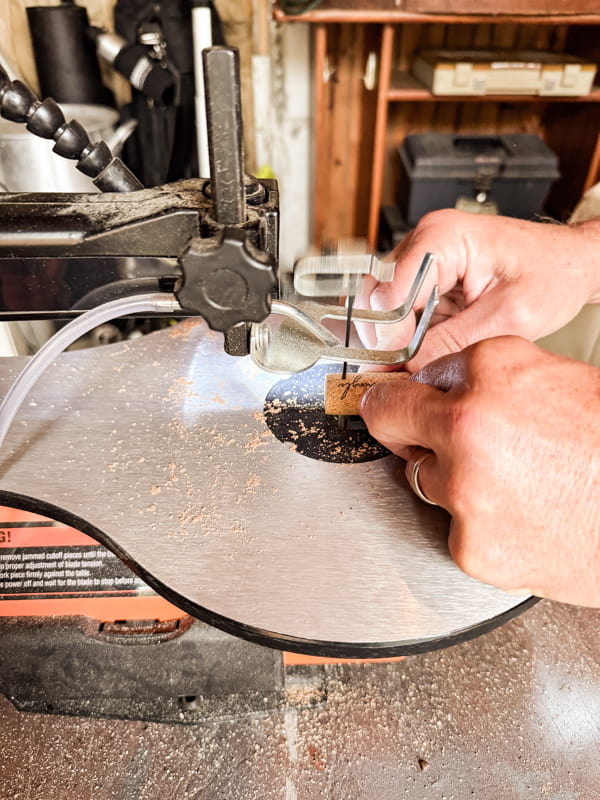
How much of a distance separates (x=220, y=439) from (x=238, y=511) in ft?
0.41

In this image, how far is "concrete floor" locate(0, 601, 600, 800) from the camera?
72 cm

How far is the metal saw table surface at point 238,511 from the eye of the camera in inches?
24.0

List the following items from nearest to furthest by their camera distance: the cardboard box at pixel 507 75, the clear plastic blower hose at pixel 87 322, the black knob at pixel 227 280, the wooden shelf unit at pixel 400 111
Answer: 1. the black knob at pixel 227 280
2. the clear plastic blower hose at pixel 87 322
3. the cardboard box at pixel 507 75
4. the wooden shelf unit at pixel 400 111

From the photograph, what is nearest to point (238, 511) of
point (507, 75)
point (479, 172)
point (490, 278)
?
point (490, 278)

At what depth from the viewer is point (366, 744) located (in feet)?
2.50

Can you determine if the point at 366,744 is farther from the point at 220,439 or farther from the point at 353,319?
the point at 353,319

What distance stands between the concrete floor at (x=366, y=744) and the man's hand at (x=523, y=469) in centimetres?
31

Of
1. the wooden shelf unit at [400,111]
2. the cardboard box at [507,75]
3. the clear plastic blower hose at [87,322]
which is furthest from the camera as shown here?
the wooden shelf unit at [400,111]

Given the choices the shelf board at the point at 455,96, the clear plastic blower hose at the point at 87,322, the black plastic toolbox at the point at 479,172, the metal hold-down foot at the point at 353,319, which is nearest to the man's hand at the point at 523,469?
the metal hold-down foot at the point at 353,319

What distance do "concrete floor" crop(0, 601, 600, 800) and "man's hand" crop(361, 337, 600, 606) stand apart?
308mm

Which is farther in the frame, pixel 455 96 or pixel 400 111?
pixel 400 111

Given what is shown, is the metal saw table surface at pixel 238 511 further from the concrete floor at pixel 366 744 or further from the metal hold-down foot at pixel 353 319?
the concrete floor at pixel 366 744

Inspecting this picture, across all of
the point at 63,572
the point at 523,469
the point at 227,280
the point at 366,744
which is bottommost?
the point at 366,744

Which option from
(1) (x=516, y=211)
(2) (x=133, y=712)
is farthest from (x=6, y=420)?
(1) (x=516, y=211)
